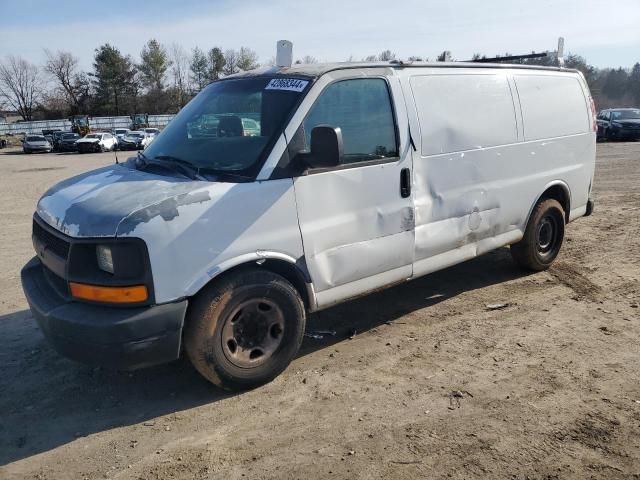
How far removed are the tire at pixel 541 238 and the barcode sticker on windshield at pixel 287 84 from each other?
3.17 meters

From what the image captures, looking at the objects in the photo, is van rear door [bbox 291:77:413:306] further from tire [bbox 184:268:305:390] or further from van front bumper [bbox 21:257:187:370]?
van front bumper [bbox 21:257:187:370]

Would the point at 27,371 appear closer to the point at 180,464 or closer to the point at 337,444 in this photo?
the point at 180,464

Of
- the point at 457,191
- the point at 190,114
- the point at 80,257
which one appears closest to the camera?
the point at 80,257

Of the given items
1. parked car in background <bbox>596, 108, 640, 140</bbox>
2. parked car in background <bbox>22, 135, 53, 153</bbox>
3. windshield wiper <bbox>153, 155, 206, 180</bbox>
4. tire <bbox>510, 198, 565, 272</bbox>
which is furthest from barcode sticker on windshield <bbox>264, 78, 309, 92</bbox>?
parked car in background <bbox>22, 135, 53, 153</bbox>

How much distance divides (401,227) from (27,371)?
10.1 feet

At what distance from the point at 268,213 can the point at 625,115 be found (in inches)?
1106

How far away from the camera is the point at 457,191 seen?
4.66 m

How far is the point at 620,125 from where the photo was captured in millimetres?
25594

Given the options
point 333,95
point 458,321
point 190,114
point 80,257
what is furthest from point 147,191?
point 458,321

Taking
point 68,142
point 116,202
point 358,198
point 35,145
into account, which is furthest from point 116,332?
point 35,145

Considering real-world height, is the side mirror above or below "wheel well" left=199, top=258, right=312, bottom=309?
above

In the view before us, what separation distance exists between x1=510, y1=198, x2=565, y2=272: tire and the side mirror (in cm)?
303

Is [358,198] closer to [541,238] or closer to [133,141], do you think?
[541,238]

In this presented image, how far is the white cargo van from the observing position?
10.3 ft
